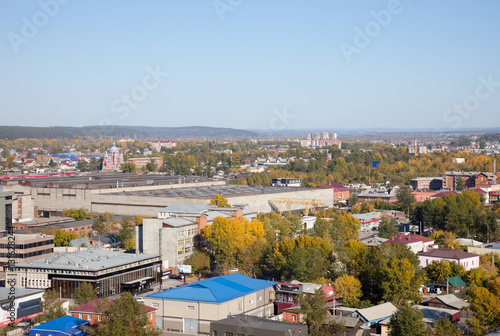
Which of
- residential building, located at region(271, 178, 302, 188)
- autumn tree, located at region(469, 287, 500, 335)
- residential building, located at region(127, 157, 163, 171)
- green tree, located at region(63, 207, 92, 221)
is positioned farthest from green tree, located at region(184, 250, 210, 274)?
residential building, located at region(127, 157, 163, 171)

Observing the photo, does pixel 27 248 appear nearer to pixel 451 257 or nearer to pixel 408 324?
pixel 408 324

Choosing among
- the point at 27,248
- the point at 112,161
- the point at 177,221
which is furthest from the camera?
the point at 112,161

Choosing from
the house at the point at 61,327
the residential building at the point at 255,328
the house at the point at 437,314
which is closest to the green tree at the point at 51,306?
the house at the point at 61,327

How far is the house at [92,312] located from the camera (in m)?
14.5

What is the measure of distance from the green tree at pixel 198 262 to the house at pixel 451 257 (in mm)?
7091

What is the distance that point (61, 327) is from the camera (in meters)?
13.8

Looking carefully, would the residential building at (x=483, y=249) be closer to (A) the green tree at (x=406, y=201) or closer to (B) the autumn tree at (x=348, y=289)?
(B) the autumn tree at (x=348, y=289)

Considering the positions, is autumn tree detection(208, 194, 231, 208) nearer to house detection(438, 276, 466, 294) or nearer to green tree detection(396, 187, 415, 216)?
green tree detection(396, 187, 415, 216)

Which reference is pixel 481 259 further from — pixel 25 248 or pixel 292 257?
pixel 25 248

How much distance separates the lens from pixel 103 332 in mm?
12984

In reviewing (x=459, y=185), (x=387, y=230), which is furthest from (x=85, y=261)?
(x=459, y=185)

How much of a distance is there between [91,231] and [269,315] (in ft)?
46.0

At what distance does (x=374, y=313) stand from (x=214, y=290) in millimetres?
3840

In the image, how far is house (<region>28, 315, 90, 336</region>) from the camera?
44.3 feet
